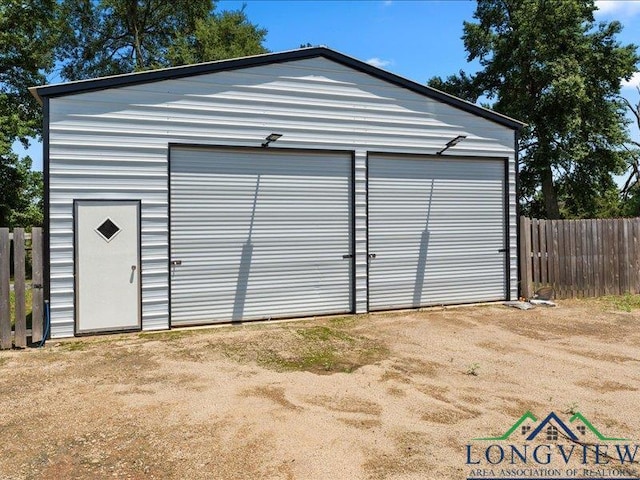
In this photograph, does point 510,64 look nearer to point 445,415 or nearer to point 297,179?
point 297,179

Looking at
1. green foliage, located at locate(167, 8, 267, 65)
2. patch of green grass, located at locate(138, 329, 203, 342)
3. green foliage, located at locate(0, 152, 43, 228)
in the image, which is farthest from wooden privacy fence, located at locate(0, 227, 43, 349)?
green foliage, located at locate(167, 8, 267, 65)

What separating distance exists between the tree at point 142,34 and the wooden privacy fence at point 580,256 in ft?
67.3

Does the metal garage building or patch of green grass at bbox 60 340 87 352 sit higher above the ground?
the metal garage building

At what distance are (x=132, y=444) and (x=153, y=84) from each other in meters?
5.84

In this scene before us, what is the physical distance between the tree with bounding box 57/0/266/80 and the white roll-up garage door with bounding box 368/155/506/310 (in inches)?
768

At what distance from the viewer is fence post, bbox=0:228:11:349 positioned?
651cm

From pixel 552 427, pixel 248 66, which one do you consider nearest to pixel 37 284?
pixel 248 66

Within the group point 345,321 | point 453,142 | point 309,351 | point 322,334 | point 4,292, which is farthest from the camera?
point 453,142

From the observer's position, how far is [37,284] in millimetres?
6844

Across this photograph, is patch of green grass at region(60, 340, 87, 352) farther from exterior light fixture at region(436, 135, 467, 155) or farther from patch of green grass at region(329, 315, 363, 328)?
exterior light fixture at region(436, 135, 467, 155)

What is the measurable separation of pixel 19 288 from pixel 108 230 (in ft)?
4.59

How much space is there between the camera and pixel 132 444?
360cm

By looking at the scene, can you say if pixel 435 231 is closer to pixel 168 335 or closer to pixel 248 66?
pixel 248 66

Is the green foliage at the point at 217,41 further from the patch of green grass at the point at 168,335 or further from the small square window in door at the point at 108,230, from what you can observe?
the patch of green grass at the point at 168,335
